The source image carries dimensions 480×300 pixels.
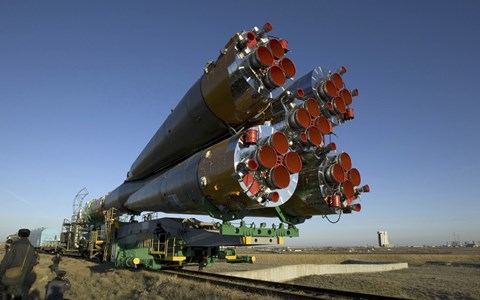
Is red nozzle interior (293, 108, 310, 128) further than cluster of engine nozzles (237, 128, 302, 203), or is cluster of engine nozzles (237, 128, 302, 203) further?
red nozzle interior (293, 108, 310, 128)

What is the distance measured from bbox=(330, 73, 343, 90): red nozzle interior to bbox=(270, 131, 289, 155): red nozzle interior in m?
3.02

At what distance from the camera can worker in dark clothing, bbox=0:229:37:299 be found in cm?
612

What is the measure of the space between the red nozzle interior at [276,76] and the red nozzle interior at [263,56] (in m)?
0.21

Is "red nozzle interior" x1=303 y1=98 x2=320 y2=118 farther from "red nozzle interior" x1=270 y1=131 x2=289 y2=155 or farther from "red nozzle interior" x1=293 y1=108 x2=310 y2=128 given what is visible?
"red nozzle interior" x1=270 y1=131 x2=289 y2=155

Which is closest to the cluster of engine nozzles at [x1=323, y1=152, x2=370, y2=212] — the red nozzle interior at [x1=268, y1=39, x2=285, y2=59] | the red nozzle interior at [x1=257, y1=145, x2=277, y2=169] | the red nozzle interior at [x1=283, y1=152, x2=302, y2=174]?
the red nozzle interior at [x1=283, y1=152, x2=302, y2=174]

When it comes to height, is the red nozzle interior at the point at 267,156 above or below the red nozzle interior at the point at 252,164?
above

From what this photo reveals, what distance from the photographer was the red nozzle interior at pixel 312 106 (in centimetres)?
918

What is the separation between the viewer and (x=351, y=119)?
34.1ft

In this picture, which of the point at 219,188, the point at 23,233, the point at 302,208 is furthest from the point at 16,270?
the point at 302,208

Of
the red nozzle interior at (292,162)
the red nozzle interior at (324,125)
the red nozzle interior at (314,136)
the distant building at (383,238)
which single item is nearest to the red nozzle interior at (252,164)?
the red nozzle interior at (292,162)

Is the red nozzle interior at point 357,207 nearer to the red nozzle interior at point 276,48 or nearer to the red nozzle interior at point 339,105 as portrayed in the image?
the red nozzle interior at point 339,105

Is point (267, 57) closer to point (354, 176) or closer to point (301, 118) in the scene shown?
point (301, 118)

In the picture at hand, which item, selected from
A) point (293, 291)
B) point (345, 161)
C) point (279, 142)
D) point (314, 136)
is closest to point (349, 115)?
point (345, 161)

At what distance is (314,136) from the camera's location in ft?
29.9
